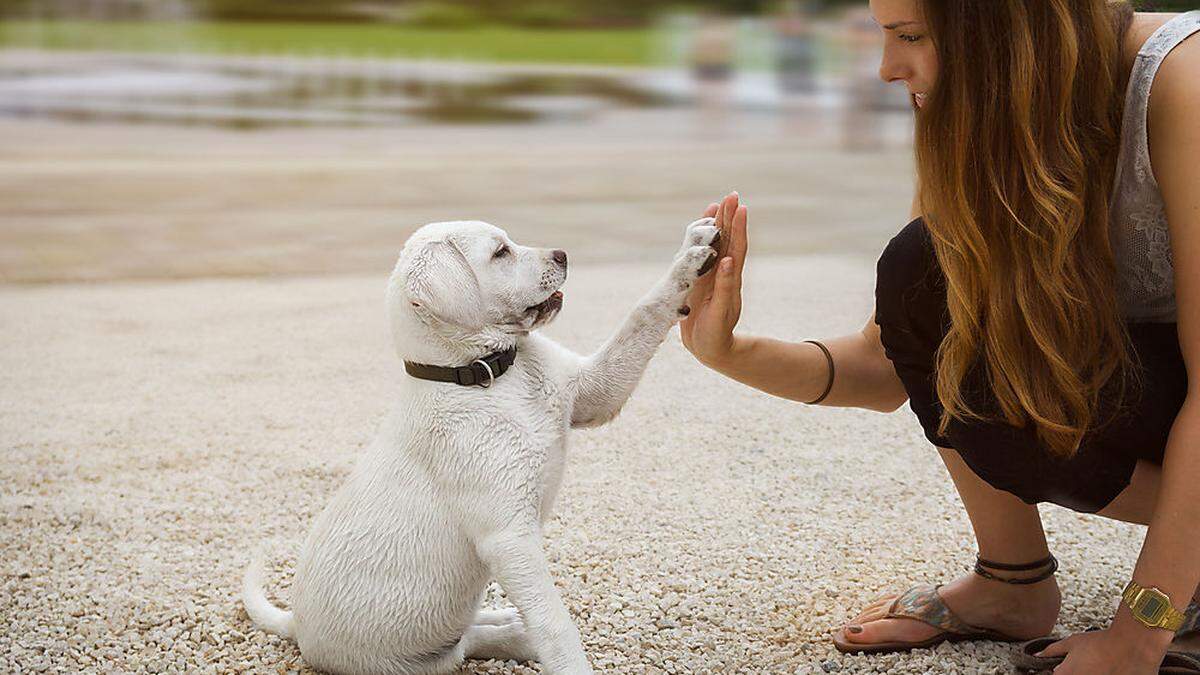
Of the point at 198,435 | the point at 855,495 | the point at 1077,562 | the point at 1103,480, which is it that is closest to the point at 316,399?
the point at 198,435

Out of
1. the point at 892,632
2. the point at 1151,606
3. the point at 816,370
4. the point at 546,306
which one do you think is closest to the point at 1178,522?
the point at 1151,606

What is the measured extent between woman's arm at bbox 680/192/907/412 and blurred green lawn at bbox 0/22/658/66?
17897 millimetres

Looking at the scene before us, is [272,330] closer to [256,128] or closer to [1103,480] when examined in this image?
[1103,480]

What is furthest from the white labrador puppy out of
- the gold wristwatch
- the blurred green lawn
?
the blurred green lawn

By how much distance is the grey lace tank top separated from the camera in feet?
5.40

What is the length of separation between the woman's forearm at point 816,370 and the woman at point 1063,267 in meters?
0.15

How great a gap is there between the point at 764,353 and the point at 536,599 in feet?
1.88

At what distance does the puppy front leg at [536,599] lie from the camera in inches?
66.4

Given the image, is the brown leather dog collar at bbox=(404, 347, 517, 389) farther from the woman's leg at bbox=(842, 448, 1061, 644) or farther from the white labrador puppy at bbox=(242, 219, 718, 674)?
the woman's leg at bbox=(842, 448, 1061, 644)

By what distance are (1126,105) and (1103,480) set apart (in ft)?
1.66

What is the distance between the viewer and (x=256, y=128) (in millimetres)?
11133

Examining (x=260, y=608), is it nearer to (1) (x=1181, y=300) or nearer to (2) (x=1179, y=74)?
(1) (x=1181, y=300)

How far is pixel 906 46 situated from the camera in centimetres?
169

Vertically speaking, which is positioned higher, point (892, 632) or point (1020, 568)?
point (1020, 568)
